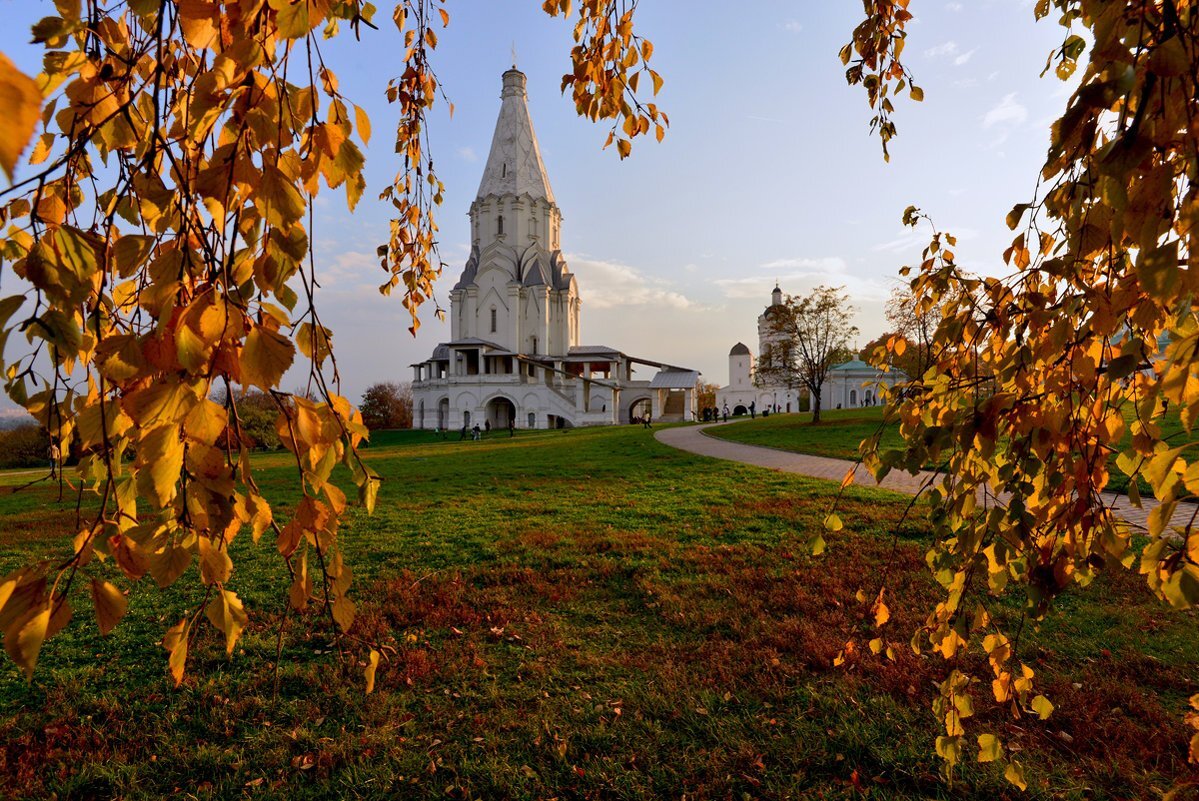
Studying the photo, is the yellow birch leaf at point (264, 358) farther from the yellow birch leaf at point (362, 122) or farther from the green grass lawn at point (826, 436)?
the green grass lawn at point (826, 436)

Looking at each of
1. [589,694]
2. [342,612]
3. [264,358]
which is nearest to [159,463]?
[264,358]

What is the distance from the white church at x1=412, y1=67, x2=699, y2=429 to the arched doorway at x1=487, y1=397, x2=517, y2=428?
9cm

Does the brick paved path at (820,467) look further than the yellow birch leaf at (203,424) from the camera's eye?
Yes

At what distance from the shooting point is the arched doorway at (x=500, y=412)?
44750 mm

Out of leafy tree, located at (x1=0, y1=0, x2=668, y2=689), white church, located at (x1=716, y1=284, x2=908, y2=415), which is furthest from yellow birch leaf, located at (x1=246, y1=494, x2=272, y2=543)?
white church, located at (x1=716, y1=284, x2=908, y2=415)

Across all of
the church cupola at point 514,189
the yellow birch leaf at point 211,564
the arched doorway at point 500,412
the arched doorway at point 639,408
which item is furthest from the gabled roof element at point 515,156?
the yellow birch leaf at point 211,564

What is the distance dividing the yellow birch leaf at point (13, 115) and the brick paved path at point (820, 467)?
26.5 feet

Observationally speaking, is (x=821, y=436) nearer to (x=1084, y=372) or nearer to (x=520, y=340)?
(x=1084, y=372)

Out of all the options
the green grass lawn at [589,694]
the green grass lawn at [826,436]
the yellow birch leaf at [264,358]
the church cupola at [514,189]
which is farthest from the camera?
the church cupola at [514,189]

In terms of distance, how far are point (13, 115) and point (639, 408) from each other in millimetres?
50620

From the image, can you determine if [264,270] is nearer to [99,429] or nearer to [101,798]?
[99,429]

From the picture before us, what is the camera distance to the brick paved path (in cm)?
784

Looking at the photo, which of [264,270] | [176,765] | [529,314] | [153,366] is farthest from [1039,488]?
[529,314]

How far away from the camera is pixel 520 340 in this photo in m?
47.7
